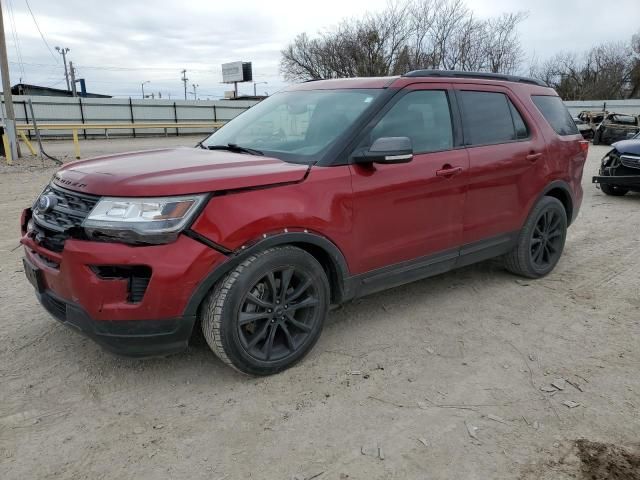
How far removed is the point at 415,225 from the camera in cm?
372

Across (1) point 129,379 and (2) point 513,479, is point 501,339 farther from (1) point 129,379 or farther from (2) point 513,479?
(1) point 129,379

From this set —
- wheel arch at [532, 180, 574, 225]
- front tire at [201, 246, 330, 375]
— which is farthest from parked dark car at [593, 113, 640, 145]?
front tire at [201, 246, 330, 375]

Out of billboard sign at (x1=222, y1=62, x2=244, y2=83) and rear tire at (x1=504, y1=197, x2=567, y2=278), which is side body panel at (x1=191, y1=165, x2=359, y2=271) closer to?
rear tire at (x1=504, y1=197, x2=567, y2=278)

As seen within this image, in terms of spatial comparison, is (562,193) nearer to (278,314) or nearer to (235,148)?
(235,148)

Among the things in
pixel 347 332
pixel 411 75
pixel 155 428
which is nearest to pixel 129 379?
pixel 155 428

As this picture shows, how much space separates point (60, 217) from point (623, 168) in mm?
9381

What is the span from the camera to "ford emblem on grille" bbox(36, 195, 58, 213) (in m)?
3.01

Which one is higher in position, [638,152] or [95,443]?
[638,152]

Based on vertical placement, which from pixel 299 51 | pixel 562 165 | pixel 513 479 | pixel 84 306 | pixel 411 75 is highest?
pixel 299 51

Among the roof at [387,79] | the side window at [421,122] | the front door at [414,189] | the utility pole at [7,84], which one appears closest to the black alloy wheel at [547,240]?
the front door at [414,189]

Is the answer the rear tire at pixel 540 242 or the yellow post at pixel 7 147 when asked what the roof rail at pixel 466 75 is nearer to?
the rear tire at pixel 540 242

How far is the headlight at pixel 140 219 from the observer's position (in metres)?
2.64

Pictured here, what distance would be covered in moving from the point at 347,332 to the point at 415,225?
3.01 ft

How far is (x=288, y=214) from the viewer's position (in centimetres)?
302
